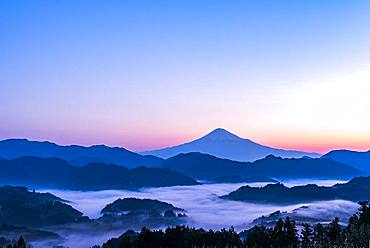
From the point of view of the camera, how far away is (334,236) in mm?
57562

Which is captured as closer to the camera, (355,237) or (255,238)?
(355,237)

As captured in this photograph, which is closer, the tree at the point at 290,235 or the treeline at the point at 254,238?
the treeline at the point at 254,238

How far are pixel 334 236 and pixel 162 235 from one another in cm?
2202

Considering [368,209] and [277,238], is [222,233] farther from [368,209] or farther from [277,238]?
[368,209]

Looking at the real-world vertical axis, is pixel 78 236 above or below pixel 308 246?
below

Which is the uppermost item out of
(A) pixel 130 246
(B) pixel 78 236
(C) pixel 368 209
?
(C) pixel 368 209

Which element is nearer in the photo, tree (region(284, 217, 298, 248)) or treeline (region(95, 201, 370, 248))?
treeline (region(95, 201, 370, 248))

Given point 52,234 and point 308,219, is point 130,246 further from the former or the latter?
point 308,219

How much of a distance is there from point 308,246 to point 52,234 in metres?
150

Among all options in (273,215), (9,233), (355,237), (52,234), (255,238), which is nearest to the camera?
(355,237)

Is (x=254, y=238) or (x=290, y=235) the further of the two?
(x=254, y=238)

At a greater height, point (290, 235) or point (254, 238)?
point (290, 235)

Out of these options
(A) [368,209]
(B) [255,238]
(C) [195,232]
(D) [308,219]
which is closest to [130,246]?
(C) [195,232]

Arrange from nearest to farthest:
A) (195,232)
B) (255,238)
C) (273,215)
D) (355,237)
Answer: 1. (355,237)
2. (255,238)
3. (195,232)
4. (273,215)
